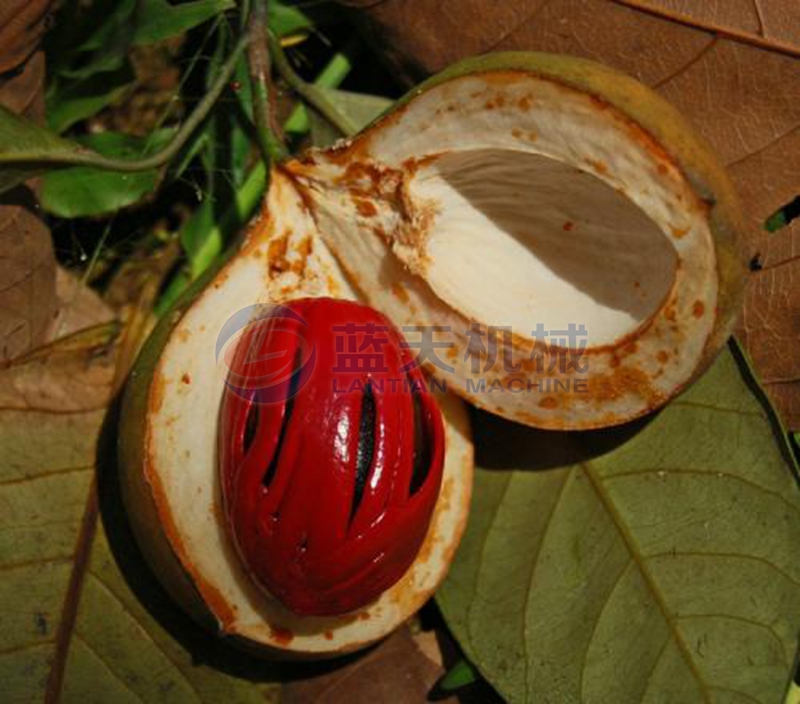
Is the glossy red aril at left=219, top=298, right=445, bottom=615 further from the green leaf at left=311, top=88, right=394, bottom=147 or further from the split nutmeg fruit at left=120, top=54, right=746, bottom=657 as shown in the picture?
the green leaf at left=311, top=88, right=394, bottom=147

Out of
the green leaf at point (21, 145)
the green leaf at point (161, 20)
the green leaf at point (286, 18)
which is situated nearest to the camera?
the green leaf at point (21, 145)

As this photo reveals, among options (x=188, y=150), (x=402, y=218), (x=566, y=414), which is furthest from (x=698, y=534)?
(x=188, y=150)

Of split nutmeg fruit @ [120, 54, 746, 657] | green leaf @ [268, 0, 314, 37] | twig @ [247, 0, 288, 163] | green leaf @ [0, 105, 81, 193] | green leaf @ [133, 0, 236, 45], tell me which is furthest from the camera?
green leaf @ [268, 0, 314, 37]

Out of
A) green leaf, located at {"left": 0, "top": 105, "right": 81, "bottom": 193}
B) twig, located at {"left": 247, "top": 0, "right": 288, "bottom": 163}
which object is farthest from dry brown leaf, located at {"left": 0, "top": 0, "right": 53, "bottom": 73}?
twig, located at {"left": 247, "top": 0, "right": 288, "bottom": 163}

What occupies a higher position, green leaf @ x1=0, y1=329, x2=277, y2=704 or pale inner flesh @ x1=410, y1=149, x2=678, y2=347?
→ pale inner flesh @ x1=410, y1=149, x2=678, y2=347

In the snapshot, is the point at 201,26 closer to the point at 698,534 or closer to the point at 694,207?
the point at 694,207

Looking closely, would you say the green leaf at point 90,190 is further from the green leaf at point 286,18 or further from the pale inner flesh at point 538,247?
the pale inner flesh at point 538,247

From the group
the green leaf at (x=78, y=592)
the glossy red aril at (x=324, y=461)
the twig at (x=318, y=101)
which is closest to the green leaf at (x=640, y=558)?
the glossy red aril at (x=324, y=461)
